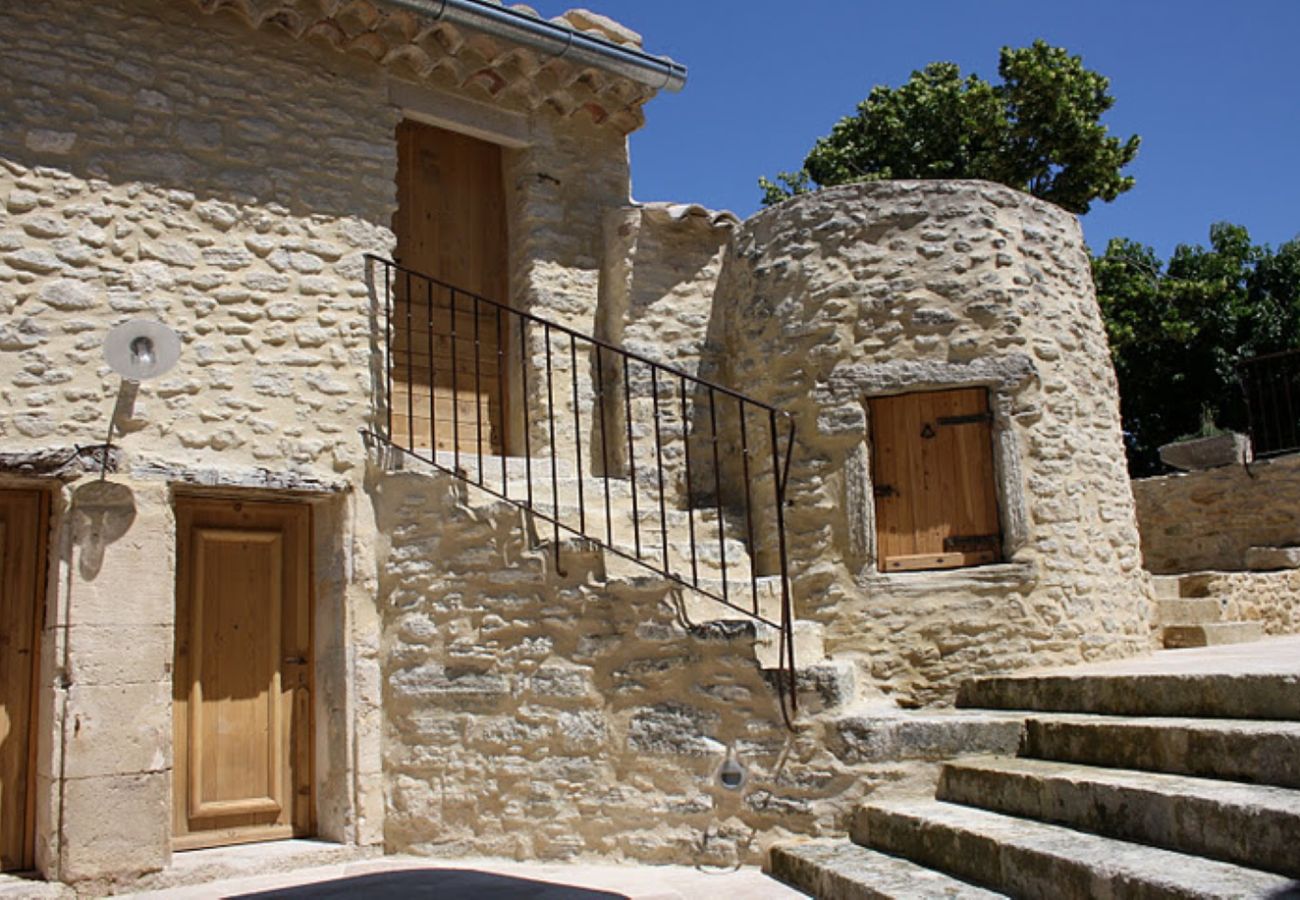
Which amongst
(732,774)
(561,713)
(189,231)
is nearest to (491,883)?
(561,713)

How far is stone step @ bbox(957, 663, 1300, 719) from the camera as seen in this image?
13.1 ft

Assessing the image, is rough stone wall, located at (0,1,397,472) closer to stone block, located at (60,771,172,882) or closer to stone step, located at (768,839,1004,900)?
stone block, located at (60,771,172,882)

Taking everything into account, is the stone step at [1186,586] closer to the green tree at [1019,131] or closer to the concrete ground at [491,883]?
the concrete ground at [491,883]

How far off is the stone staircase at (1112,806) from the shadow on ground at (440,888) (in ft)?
2.98

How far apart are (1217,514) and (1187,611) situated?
2920 millimetres

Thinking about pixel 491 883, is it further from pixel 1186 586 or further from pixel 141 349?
pixel 1186 586

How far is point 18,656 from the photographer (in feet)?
17.3

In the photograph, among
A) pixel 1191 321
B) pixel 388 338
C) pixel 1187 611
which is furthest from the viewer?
pixel 1191 321

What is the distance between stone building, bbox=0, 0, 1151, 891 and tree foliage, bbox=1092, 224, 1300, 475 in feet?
28.2

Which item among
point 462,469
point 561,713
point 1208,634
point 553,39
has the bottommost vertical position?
point 561,713

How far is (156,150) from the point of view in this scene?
19.2 ft

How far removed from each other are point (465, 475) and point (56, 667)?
203 cm

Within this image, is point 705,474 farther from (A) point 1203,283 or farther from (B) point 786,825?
(A) point 1203,283

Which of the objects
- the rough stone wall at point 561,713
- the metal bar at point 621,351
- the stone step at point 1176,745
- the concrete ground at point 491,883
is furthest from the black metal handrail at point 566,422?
the stone step at point 1176,745
